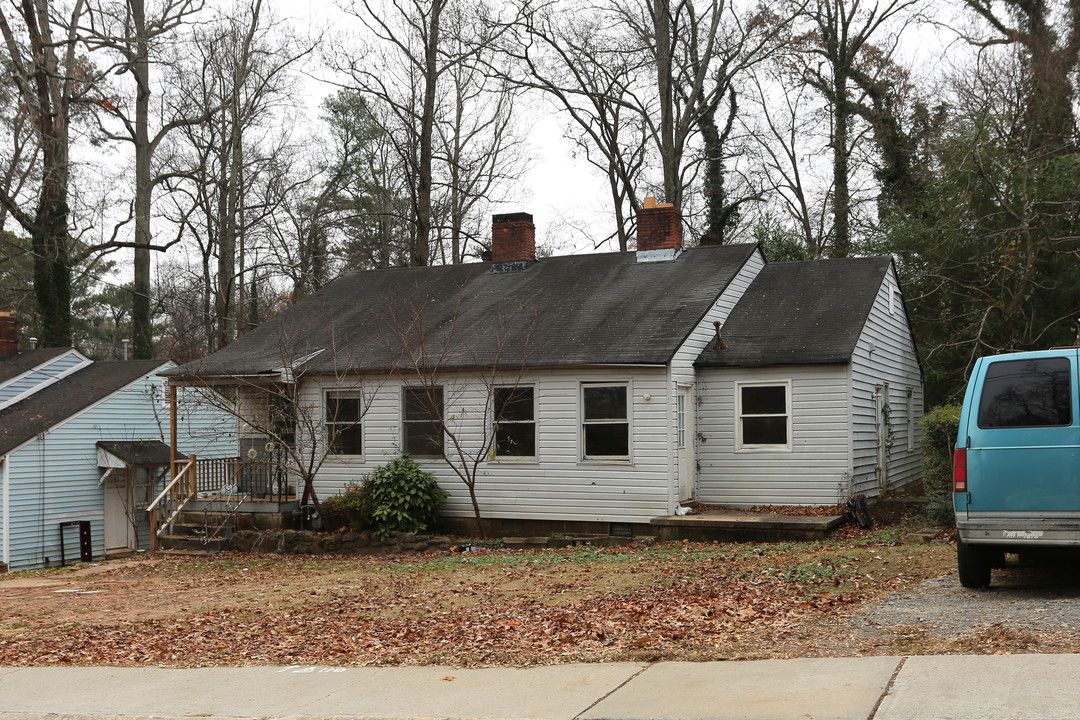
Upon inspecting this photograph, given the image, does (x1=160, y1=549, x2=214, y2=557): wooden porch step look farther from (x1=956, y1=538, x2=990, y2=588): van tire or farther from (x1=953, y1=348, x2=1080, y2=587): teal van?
(x1=953, y1=348, x2=1080, y2=587): teal van

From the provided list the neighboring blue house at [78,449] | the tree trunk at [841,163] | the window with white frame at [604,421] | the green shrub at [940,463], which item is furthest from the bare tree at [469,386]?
the tree trunk at [841,163]

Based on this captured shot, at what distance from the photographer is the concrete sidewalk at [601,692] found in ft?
17.3

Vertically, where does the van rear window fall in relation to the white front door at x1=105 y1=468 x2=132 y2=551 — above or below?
above

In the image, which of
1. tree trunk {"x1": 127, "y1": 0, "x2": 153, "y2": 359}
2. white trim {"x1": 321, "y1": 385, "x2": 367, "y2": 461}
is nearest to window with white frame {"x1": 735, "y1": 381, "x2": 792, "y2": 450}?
white trim {"x1": 321, "y1": 385, "x2": 367, "y2": 461}

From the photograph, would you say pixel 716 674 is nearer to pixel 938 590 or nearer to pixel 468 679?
pixel 468 679

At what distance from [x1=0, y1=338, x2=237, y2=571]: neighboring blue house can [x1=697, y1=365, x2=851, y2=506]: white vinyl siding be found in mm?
12442

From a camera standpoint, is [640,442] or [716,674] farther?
[640,442]

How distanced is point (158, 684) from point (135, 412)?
71.2ft

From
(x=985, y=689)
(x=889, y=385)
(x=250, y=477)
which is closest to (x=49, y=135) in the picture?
(x=250, y=477)

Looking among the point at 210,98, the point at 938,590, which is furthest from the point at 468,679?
the point at 210,98

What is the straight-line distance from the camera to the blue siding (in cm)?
2398

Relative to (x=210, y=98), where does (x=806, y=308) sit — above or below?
below

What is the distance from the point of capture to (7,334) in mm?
28375

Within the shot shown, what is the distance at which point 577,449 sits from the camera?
16328mm
